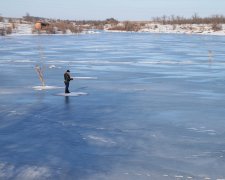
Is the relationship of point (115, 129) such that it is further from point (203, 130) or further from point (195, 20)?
point (195, 20)

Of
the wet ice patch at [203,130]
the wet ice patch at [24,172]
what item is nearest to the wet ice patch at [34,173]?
the wet ice patch at [24,172]

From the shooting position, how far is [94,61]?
30.9m

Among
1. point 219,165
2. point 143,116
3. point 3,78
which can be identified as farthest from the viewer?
point 3,78

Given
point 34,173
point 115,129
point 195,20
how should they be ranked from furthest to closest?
point 195,20, point 115,129, point 34,173

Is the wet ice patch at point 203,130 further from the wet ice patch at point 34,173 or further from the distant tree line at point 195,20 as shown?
the distant tree line at point 195,20

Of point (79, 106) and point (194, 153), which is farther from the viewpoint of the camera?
point (79, 106)

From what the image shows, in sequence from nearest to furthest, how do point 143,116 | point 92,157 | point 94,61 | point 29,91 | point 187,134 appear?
point 92,157 → point 187,134 → point 143,116 → point 29,91 → point 94,61

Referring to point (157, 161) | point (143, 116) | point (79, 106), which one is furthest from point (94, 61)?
point (157, 161)

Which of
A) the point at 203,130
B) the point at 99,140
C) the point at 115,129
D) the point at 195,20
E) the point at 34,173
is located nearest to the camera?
the point at 34,173

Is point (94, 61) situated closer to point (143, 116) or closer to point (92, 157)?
point (143, 116)

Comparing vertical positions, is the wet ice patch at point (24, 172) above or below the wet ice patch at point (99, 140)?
above

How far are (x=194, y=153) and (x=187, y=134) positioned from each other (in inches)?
59.7

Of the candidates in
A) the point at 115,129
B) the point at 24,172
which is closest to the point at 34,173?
the point at 24,172

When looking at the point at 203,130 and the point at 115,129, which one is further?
the point at 115,129
